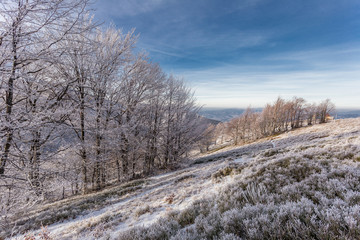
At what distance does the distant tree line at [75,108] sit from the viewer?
4.14m

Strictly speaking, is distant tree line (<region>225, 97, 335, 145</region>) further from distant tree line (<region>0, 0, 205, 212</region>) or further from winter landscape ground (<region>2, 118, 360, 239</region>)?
winter landscape ground (<region>2, 118, 360, 239</region>)

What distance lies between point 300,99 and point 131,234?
56901 mm

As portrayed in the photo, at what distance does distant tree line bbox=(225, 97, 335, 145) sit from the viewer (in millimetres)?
43188

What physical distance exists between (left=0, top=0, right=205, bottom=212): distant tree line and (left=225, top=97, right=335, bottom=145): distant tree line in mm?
29351

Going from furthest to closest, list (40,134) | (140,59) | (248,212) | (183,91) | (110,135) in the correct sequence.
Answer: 1. (183,91)
2. (140,59)
3. (110,135)
4. (40,134)
5. (248,212)

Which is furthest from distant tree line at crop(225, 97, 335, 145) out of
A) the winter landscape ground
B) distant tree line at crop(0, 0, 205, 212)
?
the winter landscape ground

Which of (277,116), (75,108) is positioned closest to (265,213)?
(75,108)

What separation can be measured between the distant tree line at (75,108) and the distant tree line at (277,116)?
29.4 meters

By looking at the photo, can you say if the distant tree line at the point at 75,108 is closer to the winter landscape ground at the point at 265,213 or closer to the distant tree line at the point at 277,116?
the winter landscape ground at the point at 265,213

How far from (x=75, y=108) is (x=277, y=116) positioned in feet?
168

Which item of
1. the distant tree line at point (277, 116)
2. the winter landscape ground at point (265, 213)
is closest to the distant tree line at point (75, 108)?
the winter landscape ground at point (265, 213)

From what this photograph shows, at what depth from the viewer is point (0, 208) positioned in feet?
14.7

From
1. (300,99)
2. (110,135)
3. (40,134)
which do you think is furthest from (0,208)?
(300,99)

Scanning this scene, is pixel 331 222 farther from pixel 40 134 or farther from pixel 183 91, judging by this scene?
pixel 183 91
